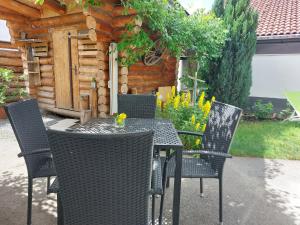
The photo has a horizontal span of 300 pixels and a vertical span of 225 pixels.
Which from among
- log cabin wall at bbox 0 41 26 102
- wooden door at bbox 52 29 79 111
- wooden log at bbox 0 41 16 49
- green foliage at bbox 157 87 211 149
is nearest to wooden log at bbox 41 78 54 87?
wooden door at bbox 52 29 79 111

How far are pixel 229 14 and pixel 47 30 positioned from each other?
16.0 feet

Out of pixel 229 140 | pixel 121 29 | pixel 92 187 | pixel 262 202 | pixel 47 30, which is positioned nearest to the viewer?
pixel 92 187

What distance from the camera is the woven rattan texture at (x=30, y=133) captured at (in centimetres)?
200

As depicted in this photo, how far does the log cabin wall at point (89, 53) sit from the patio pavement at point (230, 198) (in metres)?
2.61

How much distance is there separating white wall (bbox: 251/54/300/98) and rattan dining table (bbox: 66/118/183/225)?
613 cm

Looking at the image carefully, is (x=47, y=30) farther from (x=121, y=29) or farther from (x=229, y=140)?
(x=229, y=140)

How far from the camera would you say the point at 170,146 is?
73.0 inches

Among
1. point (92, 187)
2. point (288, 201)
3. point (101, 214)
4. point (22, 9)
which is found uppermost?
point (22, 9)

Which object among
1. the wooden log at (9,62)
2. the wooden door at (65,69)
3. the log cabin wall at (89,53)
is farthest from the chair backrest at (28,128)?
the wooden log at (9,62)

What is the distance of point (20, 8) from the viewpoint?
5.76 meters

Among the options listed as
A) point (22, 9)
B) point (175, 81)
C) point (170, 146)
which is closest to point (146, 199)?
point (170, 146)

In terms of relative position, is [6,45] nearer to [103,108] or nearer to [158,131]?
[103,108]

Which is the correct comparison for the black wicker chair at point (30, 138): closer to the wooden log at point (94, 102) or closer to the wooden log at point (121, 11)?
the wooden log at point (121, 11)

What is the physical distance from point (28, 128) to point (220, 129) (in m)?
1.75
